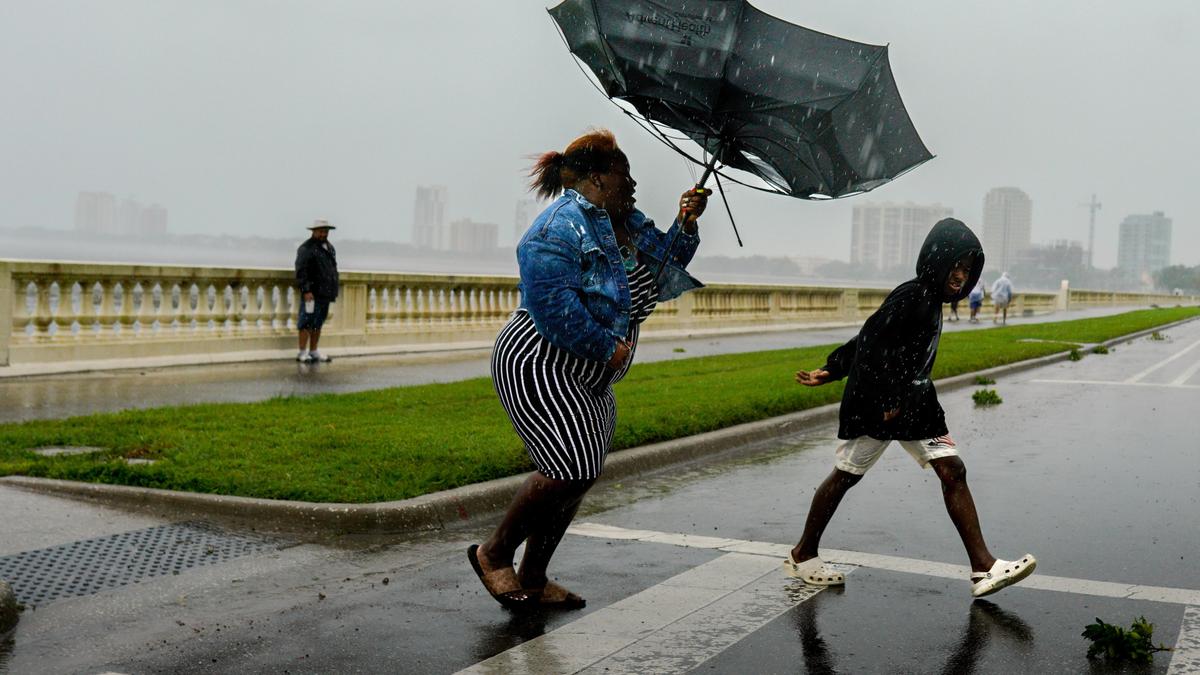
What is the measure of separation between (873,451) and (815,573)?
0.62 metres

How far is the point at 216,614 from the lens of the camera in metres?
5.46

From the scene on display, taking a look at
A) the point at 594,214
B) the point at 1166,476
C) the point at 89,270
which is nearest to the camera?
the point at 594,214

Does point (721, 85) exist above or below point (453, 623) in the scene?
above

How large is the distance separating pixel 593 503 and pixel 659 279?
3.16 meters

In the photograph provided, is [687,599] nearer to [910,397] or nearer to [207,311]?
[910,397]

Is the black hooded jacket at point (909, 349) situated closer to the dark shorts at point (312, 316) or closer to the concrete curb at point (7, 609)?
the concrete curb at point (7, 609)

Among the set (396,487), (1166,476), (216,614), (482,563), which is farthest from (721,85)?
(1166,476)

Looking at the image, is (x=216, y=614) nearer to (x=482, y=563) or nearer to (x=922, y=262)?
(x=482, y=563)

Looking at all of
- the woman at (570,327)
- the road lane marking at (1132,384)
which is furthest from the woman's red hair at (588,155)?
the road lane marking at (1132,384)

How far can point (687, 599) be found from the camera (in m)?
5.80

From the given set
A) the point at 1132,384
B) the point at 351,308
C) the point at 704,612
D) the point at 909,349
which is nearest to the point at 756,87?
the point at 909,349

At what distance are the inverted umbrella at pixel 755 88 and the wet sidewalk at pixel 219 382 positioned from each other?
787 cm

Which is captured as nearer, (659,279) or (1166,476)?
(659,279)

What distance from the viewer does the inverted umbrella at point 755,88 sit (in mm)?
5105
